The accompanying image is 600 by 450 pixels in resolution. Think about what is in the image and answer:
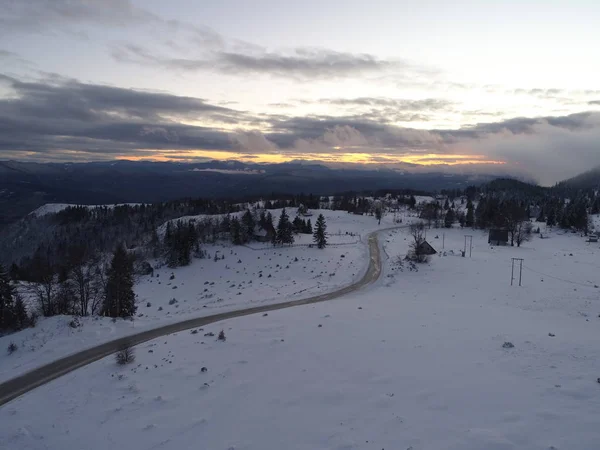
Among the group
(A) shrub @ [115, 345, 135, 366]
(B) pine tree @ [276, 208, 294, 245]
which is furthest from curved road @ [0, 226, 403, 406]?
(B) pine tree @ [276, 208, 294, 245]

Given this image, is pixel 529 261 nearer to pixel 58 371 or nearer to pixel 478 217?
pixel 478 217

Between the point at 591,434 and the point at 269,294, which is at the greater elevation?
the point at 591,434

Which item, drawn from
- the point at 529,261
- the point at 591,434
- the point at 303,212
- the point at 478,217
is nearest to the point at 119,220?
the point at 303,212

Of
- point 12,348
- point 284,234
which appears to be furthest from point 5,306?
point 284,234

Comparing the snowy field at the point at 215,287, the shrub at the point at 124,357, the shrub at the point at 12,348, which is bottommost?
the snowy field at the point at 215,287

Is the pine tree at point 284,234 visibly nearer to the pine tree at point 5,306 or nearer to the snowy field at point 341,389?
the snowy field at point 341,389

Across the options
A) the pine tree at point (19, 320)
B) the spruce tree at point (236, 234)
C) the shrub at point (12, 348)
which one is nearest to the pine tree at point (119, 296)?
the pine tree at point (19, 320)

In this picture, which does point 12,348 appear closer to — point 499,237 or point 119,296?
point 119,296
